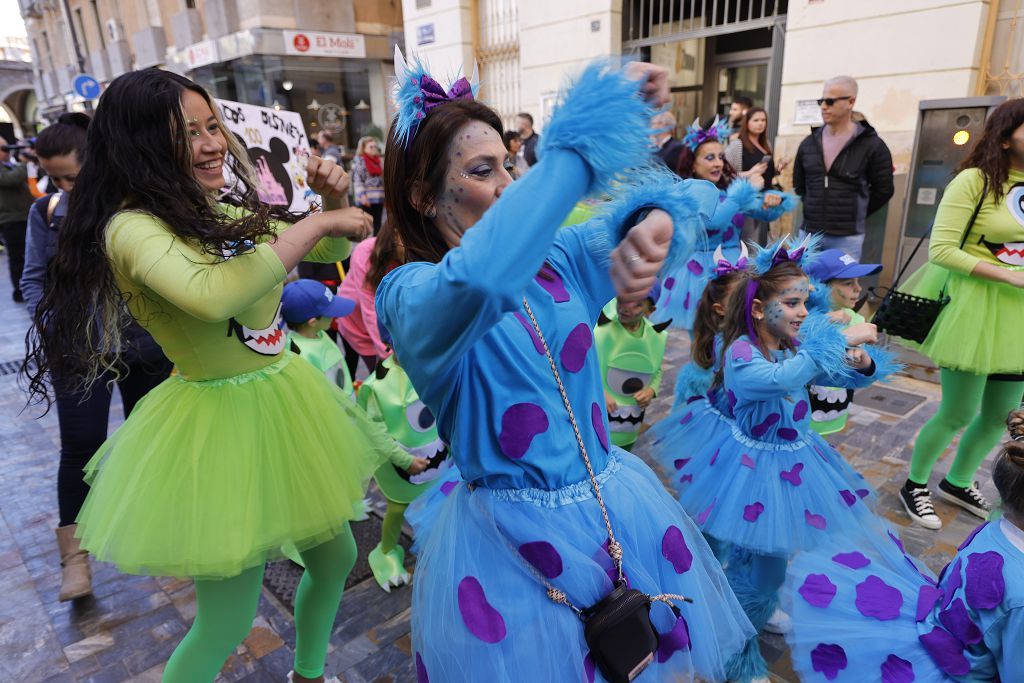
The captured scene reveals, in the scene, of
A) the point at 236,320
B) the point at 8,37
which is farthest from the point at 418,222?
the point at 8,37

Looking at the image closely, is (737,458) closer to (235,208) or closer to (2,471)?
(235,208)

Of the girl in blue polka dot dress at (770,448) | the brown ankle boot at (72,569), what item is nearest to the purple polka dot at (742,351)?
the girl in blue polka dot dress at (770,448)

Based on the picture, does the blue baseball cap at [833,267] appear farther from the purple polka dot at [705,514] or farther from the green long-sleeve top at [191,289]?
the green long-sleeve top at [191,289]

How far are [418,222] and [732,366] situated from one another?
Result: 1.52 metres

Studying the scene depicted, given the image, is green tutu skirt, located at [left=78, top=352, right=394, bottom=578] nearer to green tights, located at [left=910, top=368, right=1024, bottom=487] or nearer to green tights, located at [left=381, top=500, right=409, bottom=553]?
green tights, located at [left=381, top=500, right=409, bottom=553]

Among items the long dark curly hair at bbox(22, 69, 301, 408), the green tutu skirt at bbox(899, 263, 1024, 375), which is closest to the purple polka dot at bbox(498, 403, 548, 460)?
the long dark curly hair at bbox(22, 69, 301, 408)

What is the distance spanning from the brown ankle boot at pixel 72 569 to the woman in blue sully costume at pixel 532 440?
2354mm

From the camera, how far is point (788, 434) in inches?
94.7

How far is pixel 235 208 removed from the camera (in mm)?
2078

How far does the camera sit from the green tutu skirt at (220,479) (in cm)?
177

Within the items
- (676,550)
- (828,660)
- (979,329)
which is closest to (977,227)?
(979,329)

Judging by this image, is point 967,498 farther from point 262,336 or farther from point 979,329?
point 262,336

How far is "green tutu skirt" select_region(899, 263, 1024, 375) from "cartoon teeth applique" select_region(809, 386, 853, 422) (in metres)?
0.48

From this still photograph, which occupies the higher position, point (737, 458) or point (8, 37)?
point (8, 37)
